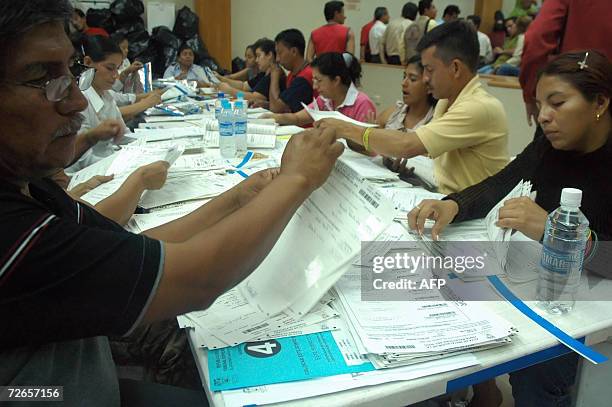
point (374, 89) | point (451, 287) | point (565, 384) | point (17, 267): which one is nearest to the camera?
point (17, 267)

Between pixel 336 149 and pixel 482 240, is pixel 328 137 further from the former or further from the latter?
pixel 482 240

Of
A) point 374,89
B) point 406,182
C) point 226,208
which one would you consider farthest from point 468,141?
point 374,89

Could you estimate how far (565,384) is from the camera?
1141mm

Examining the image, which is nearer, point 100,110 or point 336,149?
point 336,149


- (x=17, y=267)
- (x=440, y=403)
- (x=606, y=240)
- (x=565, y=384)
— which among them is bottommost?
(x=440, y=403)

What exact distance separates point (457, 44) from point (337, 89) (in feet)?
4.06

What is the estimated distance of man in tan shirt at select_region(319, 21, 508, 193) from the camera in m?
1.92

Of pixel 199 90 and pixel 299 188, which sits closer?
pixel 299 188

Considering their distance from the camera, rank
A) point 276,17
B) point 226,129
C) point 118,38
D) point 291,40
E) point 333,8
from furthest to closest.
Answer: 1. point 276,17
2. point 333,8
3. point 118,38
4. point 291,40
5. point 226,129

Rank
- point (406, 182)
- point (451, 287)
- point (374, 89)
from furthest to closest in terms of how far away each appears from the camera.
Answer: point (374, 89), point (406, 182), point (451, 287)

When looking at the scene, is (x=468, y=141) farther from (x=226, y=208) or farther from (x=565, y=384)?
(x=226, y=208)

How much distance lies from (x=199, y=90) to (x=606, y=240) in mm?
3964

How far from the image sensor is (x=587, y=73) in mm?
1221

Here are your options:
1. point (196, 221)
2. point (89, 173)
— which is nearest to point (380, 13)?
point (89, 173)
